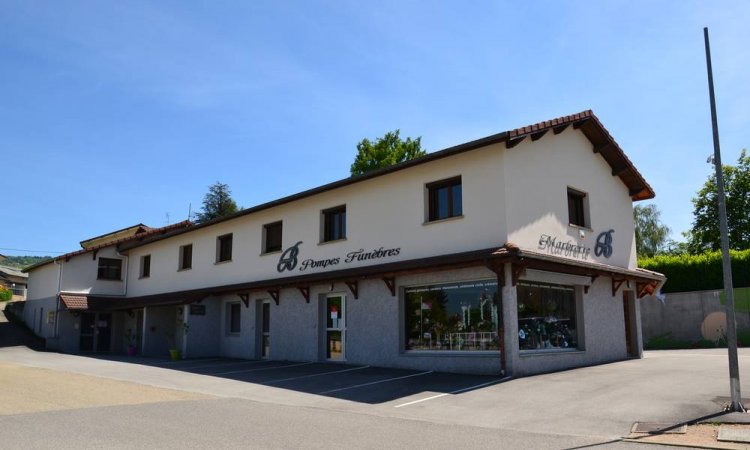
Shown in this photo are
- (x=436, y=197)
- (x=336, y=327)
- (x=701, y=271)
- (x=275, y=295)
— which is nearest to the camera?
(x=436, y=197)

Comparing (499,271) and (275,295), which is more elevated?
(499,271)

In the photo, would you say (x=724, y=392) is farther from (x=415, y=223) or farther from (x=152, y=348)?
(x=152, y=348)

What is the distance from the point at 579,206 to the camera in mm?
18578

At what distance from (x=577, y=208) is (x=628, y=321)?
5.00 metres

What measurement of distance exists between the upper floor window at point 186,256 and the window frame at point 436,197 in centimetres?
1448

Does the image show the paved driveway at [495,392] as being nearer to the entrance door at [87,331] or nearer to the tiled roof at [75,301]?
the tiled roof at [75,301]

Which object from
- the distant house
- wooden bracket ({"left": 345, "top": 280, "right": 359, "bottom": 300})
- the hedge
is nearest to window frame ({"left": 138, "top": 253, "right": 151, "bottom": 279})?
wooden bracket ({"left": 345, "top": 280, "right": 359, "bottom": 300})

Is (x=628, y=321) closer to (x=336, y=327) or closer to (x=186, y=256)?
(x=336, y=327)

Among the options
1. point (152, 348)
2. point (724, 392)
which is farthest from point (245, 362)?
point (724, 392)

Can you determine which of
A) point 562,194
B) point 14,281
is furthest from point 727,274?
point 14,281

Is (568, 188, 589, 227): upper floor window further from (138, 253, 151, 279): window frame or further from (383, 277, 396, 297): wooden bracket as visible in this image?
(138, 253, 151, 279): window frame

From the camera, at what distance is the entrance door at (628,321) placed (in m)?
20.1

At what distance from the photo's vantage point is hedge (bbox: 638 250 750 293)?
1097 inches

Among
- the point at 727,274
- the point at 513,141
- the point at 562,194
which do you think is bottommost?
the point at 727,274
